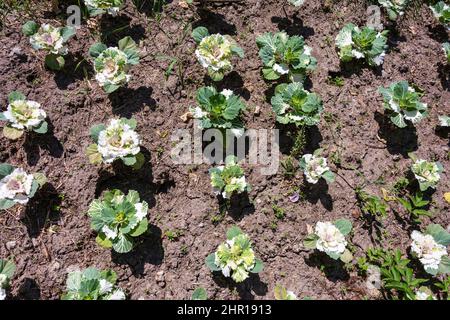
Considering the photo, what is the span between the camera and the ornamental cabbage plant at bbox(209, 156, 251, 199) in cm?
288

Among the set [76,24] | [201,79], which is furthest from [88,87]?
[201,79]

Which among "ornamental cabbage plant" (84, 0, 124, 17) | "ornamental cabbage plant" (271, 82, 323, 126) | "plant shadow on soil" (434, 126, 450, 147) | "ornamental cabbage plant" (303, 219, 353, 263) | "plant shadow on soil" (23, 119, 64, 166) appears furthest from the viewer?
"plant shadow on soil" (434, 126, 450, 147)

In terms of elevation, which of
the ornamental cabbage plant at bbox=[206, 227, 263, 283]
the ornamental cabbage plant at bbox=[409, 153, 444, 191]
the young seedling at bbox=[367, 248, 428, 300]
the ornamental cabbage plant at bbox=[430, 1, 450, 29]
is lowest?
the young seedling at bbox=[367, 248, 428, 300]

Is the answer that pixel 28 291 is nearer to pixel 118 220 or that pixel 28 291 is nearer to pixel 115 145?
pixel 118 220

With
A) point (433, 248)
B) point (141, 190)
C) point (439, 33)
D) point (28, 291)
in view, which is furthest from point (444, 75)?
point (28, 291)

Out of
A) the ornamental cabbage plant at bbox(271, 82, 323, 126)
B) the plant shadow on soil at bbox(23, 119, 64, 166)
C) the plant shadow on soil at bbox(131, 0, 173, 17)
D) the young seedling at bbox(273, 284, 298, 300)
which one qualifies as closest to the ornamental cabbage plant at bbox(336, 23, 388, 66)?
the ornamental cabbage plant at bbox(271, 82, 323, 126)

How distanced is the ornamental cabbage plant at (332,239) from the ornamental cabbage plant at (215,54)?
1.34 meters

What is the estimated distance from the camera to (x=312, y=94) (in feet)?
10.4

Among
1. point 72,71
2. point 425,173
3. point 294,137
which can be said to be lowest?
point 425,173

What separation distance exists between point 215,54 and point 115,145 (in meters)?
1.01

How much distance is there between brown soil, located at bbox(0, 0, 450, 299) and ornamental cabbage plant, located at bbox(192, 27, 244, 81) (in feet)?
0.52

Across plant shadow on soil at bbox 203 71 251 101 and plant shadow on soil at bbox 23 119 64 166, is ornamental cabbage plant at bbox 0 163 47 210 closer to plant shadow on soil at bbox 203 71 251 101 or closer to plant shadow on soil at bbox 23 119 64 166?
plant shadow on soil at bbox 23 119 64 166

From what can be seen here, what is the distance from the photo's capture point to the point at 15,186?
109 inches

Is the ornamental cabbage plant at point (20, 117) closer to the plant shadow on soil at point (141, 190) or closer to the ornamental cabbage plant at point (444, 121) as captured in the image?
the plant shadow on soil at point (141, 190)
